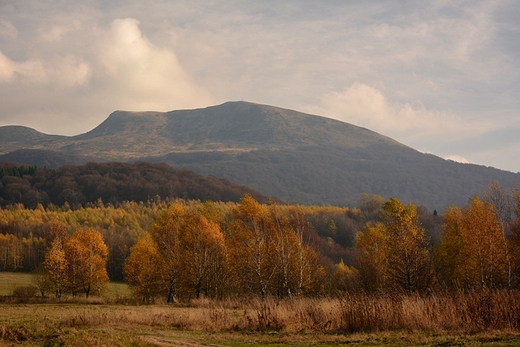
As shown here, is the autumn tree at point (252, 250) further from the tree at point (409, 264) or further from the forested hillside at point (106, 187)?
the forested hillside at point (106, 187)

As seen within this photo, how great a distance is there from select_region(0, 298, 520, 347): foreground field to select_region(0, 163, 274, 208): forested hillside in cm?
14664

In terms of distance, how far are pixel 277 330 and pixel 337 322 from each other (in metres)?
2.55

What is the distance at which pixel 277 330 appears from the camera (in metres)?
21.3

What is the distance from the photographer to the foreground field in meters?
16.2

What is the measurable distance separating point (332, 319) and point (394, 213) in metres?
26.9

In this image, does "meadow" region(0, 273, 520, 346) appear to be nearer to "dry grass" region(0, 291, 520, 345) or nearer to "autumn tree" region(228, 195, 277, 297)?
"dry grass" region(0, 291, 520, 345)

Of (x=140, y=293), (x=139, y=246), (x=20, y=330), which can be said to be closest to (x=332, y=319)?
(x=20, y=330)

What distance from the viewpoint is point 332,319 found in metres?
21.1

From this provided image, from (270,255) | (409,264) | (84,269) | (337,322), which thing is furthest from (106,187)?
(337,322)

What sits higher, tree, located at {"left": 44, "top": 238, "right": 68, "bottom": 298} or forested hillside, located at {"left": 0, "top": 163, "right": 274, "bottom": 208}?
forested hillside, located at {"left": 0, "top": 163, "right": 274, "bottom": 208}

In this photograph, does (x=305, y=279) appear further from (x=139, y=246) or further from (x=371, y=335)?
(x=139, y=246)

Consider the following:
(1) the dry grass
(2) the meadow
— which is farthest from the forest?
(2) the meadow

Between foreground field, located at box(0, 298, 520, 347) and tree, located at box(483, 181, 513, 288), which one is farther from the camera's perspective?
tree, located at box(483, 181, 513, 288)

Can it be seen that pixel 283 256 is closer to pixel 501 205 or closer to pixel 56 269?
pixel 501 205
